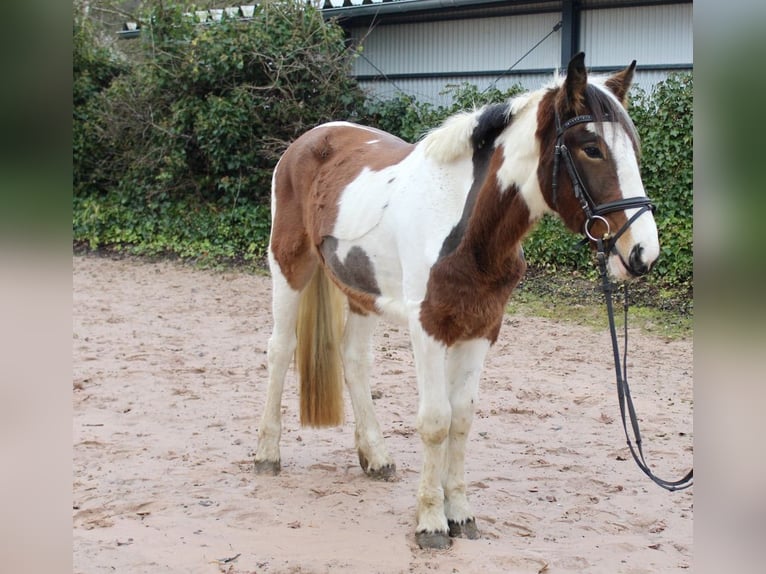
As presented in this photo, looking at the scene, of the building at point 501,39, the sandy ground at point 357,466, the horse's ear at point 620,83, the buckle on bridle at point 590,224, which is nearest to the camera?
the buckle on bridle at point 590,224

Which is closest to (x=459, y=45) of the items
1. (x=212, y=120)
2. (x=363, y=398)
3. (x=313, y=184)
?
(x=212, y=120)

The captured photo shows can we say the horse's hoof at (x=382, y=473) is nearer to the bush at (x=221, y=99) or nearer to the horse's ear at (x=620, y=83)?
the horse's ear at (x=620, y=83)

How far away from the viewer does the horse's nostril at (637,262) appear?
2.58m

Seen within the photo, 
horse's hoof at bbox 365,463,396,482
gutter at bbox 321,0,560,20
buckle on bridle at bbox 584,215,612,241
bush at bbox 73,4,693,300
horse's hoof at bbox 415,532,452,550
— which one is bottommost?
horse's hoof at bbox 415,532,452,550

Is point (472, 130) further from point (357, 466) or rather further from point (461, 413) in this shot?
point (357, 466)

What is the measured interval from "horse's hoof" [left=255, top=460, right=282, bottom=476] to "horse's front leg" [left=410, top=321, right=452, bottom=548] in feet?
3.80

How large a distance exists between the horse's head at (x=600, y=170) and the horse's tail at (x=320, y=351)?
6.11ft

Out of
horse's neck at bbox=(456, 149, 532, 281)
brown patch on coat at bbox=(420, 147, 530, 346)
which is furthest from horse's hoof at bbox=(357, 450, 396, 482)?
horse's neck at bbox=(456, 149, 532, 281)

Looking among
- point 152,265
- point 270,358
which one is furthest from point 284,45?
point 270,358

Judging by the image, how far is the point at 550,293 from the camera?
8.85 metres

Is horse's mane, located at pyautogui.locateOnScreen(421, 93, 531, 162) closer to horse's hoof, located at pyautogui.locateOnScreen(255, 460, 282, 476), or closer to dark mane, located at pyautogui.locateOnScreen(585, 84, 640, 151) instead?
dark mane, located at pyautogui.locateOnScreen(585, 84, 640, 151)

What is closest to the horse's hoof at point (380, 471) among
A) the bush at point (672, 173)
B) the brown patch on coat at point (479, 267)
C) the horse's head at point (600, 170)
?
the brown patch on coat at point (479, 267)

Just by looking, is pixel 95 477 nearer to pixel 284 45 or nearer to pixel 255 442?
pixel 255 442

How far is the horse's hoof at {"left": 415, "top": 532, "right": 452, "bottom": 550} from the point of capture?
3.35 metres
